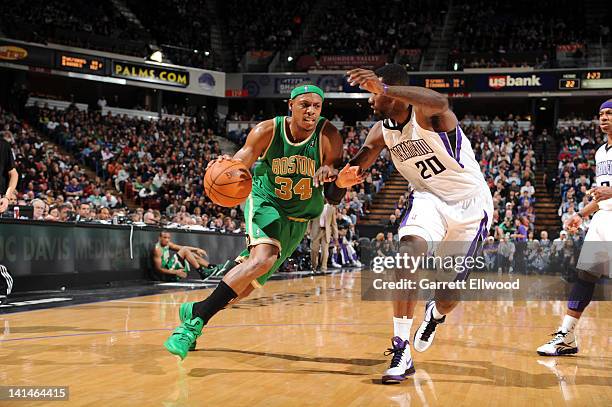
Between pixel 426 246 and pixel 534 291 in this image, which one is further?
pixel 534 291

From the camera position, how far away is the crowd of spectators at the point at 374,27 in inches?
1275

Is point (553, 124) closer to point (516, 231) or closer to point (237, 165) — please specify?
point (516, 231)

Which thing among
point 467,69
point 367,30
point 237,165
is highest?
point 367,30

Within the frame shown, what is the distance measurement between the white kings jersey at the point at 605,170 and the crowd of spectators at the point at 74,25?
82.4 ft

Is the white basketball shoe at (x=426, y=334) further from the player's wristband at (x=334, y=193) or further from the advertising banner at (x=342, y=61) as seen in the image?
the advertising banner at (x=342, y=61)

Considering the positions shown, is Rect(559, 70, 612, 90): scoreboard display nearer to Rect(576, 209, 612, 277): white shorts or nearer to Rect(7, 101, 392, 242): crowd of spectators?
Rect(7, 101, 392, 242): crowd of spectators

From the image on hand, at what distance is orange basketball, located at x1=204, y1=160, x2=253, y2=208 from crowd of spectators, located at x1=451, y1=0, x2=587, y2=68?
2731 cm

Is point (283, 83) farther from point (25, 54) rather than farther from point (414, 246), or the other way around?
point (414, 246)

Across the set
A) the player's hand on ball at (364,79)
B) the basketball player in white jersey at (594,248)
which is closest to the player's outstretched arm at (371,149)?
the player's hand on ball at (364,79)

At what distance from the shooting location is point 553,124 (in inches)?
1239

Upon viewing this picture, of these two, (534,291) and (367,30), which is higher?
(367,30)

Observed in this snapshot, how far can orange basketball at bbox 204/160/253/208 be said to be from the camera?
453 cm

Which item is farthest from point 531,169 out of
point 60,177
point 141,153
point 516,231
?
point 60,177

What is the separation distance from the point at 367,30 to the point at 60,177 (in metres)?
19.7
